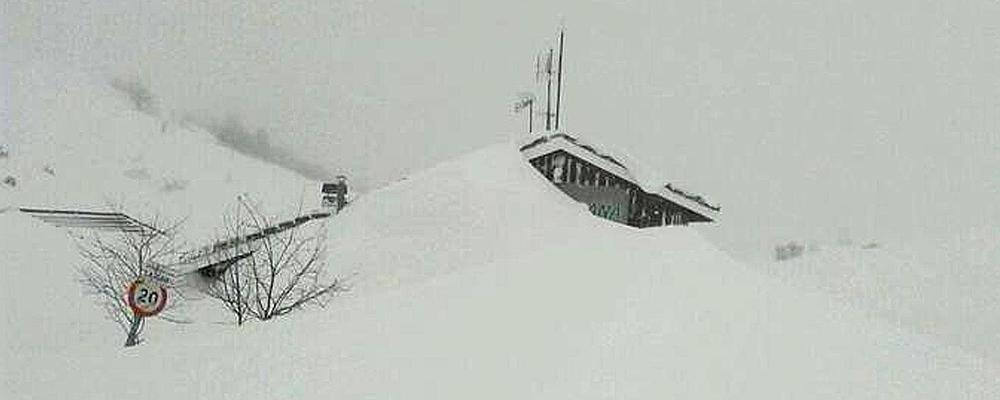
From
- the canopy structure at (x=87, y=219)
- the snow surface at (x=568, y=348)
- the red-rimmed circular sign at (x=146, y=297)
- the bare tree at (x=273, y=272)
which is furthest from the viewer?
the canopy structure at (x=87, y=219)

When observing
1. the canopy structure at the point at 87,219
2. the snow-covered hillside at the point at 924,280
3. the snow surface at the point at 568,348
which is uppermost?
the canopy structure at the point at 87,219

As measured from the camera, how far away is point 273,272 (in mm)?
10188

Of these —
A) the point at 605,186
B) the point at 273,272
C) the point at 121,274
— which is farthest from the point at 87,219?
the point at 605,186

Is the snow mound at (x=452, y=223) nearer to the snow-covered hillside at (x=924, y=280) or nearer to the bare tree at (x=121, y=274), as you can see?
the bare tree at (x=121, y=274)

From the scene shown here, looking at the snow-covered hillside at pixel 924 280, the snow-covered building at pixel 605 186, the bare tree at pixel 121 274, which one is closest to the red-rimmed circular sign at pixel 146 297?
the bare tree at pixel 121 274

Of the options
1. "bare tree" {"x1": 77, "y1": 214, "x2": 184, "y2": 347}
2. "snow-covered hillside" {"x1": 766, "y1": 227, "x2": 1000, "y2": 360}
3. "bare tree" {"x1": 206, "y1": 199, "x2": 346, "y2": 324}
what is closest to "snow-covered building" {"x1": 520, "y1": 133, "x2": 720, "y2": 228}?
"snow-covered hillside" {"x1": 766, "y1": 227, "x2": 1000, "y2": 360}

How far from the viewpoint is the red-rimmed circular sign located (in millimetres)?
7730

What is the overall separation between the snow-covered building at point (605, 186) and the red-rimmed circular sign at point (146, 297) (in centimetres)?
982

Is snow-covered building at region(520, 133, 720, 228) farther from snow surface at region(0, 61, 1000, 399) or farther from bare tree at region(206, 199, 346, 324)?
snow surface at region(0, 61, 1000, 399)

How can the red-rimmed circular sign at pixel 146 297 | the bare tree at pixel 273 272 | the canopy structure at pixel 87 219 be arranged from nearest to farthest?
1. the red-rimmed circular sign at pixel 146 297
2. the bare tree at pixel 273 272
3. the canopy structure at pixel 87 219

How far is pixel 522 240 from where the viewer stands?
1142 centimetres

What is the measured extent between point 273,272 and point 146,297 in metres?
2.47

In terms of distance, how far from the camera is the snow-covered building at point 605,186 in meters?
16.3

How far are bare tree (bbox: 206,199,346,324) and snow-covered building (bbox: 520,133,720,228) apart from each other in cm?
578
